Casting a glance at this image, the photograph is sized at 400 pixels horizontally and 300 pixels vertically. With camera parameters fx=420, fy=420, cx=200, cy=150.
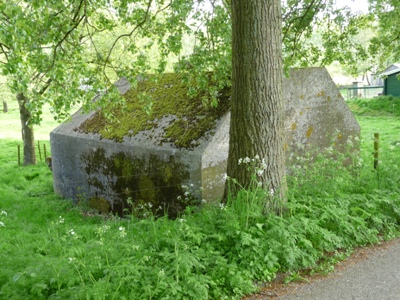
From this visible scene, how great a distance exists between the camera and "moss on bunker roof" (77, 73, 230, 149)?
7895 millimetres

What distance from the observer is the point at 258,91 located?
5445mm

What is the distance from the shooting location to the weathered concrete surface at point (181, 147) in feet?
24.3

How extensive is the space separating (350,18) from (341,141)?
11.3ft

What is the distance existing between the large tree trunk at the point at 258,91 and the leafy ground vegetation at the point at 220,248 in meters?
0.44

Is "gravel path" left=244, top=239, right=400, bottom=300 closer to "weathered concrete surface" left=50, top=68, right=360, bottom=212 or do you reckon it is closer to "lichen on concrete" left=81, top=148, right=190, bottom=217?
"weathered concrete surface" left=50, top=68, right=360, bottom=212

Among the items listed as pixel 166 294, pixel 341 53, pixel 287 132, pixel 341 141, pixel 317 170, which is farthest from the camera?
pixel 341 53

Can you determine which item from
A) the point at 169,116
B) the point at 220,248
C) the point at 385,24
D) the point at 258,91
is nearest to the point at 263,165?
Answer: the point at 258,91

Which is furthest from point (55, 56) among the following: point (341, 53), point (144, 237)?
point (341, 53)

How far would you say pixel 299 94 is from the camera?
28.4ft

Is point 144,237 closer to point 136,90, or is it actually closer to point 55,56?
point 55,56

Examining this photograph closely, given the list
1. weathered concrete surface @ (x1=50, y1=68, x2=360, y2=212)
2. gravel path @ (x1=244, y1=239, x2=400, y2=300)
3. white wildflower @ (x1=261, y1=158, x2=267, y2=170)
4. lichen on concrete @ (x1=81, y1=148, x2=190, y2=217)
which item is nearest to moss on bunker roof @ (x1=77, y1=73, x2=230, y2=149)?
weathered concrete surface @ (x1=50, y1=68, x2=360, y2=212)

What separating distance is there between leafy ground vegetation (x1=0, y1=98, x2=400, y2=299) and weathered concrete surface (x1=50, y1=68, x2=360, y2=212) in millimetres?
873

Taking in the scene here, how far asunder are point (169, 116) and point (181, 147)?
1.47 m

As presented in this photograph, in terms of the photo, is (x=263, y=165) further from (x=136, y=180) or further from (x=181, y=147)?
(x=136, y=180)
